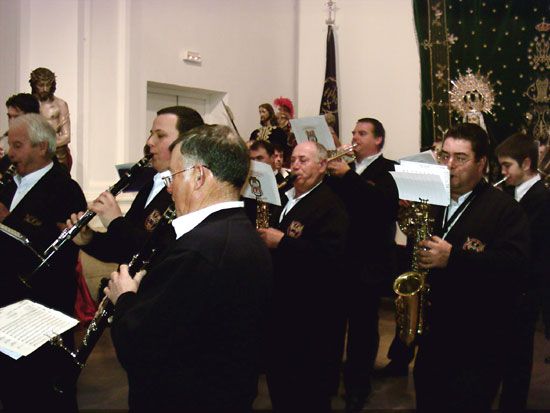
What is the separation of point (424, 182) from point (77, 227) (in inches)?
60.7

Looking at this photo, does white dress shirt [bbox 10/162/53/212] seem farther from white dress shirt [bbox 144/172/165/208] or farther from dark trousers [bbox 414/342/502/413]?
dark trousers [bbox 414/342/502/413]

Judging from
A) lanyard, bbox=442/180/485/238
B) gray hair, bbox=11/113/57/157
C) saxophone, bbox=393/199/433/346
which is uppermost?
gray hair, bbox=11/113/57/157

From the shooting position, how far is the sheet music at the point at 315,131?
3949mm

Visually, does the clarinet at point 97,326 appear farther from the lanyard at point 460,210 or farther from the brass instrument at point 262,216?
the brass instrument at point 262,216

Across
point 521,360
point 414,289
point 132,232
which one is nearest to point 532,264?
point 521,360

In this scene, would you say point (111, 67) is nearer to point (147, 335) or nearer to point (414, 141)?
point (414, 141)

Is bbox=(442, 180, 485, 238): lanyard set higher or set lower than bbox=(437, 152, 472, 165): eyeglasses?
lower

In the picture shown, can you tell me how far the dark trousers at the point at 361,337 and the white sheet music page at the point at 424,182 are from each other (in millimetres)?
1288

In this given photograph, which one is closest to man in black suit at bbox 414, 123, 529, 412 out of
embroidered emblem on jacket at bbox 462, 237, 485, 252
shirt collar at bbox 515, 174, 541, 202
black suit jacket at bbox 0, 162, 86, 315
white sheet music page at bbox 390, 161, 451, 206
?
embroidered emblem on jacket at bbox 462, 237, 485, 252

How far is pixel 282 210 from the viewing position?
147 inches

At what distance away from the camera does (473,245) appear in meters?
2.78

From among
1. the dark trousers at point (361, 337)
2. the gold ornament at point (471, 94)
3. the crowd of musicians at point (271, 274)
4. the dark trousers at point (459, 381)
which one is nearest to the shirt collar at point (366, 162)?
the crowd of musicians at point (271, 274)

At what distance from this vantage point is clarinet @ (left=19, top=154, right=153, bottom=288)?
278 centimetres

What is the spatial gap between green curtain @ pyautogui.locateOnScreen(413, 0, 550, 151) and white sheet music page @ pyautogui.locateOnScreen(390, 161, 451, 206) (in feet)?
16.3
